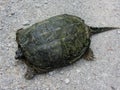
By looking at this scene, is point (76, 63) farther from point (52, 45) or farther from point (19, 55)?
point (19, 55)

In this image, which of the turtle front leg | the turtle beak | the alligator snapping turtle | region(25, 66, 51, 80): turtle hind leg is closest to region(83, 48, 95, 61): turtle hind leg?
the alligator snapping turtle

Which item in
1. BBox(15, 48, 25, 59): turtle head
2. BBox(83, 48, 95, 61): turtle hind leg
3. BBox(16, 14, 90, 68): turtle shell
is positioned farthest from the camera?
BBox(83, 48, 95, 61): turtle hind leg

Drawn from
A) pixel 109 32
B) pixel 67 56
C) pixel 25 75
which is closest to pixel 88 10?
pixel 109 32

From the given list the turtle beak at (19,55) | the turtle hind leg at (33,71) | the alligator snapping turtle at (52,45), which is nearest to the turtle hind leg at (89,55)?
the alligator snapping turtle at (52,45)

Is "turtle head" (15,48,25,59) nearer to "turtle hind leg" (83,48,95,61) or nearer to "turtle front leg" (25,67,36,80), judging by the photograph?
"turtle front leg" (25,67,36,80)

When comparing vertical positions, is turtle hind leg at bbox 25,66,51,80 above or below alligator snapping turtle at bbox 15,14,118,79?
below

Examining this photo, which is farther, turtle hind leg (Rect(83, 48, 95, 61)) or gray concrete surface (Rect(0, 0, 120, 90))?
turtle hind leg (Rect(83, 48, 95, 61))

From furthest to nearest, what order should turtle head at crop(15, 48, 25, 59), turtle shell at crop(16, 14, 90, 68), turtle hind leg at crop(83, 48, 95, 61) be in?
1. turtle hind leg at crop(83, 48, 95, 61)
2. turtle head at crop(15, 48, 25, 59)
3. turtle shell at crop(16, 14, 90, 68)
